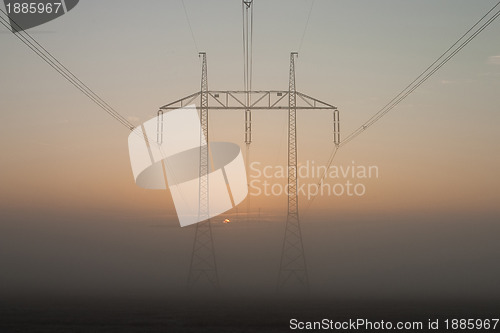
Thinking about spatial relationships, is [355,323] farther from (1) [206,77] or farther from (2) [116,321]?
(1) [206,77]

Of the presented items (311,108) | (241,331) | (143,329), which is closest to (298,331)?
(241,331)

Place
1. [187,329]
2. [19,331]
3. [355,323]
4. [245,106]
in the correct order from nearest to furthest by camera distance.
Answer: [245,106]
[19,331]
[187,329]
[355,323]

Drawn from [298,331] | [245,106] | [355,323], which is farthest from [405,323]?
[245,106]

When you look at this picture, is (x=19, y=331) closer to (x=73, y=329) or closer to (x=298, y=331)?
(x=73, y=329)

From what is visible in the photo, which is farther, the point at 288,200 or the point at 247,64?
the point at 288,200

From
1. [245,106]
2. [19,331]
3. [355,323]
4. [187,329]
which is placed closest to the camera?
[245,106]

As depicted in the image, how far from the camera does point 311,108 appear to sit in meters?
72.9

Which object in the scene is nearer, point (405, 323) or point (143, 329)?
point (143, 329)

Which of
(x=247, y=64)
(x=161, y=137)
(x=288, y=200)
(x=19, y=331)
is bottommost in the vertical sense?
(x=19, y=331)

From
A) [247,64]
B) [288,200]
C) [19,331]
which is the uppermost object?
[247,64]

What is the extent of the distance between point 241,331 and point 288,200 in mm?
17643

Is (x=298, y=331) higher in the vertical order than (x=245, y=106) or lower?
lower

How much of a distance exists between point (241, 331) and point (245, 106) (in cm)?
2929

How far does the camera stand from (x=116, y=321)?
315 ft
